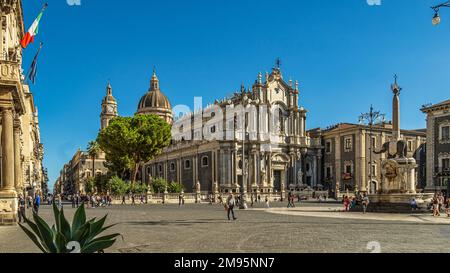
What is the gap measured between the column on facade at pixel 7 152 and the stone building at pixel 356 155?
52205 mm

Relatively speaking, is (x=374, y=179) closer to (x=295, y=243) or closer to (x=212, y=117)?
(x=212, y=117)

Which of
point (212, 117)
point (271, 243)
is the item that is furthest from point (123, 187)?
point (271, 243)

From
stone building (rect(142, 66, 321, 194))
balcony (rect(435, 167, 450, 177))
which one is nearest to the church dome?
stone building (rect(142, 66, 321, 194))

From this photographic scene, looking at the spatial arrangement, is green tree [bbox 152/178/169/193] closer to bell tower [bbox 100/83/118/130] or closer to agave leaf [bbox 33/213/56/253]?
bell tower [bbox 100/83/118/130]

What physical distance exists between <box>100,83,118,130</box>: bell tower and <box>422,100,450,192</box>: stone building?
238 feet

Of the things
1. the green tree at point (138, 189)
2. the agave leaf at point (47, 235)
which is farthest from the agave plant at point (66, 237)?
the green tree at point (138, 189)

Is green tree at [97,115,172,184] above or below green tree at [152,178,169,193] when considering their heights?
above

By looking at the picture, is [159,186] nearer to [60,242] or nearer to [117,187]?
[117,187]

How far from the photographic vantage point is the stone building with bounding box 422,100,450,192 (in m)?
52.2

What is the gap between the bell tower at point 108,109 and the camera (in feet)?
347

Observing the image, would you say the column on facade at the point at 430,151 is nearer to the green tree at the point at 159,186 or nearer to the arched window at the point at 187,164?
the green tree at the point at 159,186

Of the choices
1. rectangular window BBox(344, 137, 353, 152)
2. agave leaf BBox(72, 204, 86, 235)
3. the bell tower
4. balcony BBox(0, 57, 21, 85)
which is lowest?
agave leaf BBox(72, 204, 86, 235)

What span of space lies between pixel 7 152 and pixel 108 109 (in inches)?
3482
